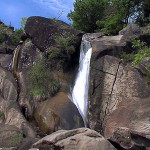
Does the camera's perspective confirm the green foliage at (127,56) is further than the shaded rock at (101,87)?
Yes

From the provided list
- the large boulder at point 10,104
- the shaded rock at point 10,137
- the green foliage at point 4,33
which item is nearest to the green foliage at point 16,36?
the green foliage at point 4,33

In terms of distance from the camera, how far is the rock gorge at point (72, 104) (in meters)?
19.6

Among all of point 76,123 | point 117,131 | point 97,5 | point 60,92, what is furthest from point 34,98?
point 97,5

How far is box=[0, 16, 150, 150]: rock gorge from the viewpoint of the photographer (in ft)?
64.4

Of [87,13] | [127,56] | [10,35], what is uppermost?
[87,13]

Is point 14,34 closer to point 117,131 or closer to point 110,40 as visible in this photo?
point 110,40

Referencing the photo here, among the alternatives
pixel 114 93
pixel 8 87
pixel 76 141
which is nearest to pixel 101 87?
pixel 114 93

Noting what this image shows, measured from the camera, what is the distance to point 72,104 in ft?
87.2

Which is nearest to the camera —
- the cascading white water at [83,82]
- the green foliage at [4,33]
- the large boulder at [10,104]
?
the large boulder at [10,104]

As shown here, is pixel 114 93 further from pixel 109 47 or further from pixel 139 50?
pixel 139 50

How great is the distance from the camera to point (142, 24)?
115 feet

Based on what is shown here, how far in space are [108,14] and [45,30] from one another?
902 centimetres

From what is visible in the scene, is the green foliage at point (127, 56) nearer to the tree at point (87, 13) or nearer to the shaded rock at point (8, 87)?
the shaded rock at point (8, 87)

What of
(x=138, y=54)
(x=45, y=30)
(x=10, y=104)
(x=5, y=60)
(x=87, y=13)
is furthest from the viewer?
(x=87, y=13)
